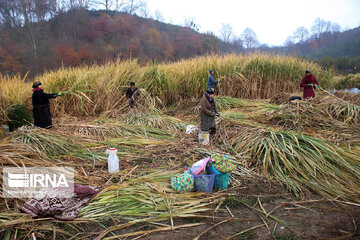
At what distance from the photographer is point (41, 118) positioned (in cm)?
454

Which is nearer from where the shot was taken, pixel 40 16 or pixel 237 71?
pixel 237 71

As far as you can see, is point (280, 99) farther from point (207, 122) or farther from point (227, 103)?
point (207, 122)

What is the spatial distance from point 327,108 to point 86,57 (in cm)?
1741

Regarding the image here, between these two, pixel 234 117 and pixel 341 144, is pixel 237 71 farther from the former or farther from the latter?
pixel 341 144

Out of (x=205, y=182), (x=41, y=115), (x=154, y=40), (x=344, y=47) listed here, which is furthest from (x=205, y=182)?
(x=344, y=47)

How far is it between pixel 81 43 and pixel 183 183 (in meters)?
20.8

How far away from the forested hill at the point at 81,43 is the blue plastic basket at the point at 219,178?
11.9 metres

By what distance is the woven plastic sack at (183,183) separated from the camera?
2488 millimetres

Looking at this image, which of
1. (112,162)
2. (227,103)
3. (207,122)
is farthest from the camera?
(227,103)

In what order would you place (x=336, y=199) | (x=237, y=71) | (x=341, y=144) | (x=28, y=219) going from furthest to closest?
(x=237, y=71) → (x=341, y=144) → (x=336, y=199) → (x=28, y=219)

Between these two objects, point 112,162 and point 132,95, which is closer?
point 112,162

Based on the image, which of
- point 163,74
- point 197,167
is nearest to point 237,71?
point 163,74

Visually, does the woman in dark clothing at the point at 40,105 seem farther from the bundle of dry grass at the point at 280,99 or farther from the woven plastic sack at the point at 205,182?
the bundle of dry grass at the point at 280,99

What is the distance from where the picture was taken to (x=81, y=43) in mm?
19812
